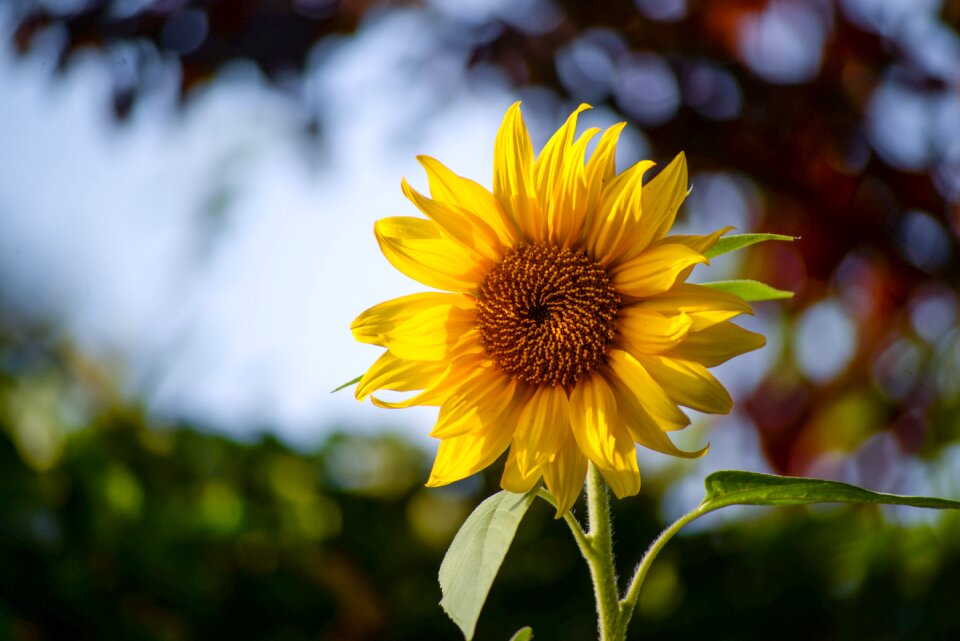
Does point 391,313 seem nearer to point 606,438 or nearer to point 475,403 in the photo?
point 475,403

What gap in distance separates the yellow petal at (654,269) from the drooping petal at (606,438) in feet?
0.28

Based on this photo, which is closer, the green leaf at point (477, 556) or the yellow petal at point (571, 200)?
the green leaf at point (477, 556)

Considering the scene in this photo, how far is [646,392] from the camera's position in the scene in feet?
2.31

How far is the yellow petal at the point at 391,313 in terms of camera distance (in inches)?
29.3

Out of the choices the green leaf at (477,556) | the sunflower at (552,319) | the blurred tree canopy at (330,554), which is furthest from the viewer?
the blurred tree canopy at (330,554)

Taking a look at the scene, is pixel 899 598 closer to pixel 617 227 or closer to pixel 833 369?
pixel 833 369

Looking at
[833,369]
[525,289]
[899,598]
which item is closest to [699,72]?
[833,369]

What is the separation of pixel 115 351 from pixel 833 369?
6.31ft

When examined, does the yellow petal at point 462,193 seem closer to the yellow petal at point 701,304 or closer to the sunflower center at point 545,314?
the sunflower center at point 545,314

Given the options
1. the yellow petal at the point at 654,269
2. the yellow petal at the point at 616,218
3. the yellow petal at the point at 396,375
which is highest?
the yellow petal at the point at 616,218

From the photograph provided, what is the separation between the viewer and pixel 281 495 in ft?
6.31

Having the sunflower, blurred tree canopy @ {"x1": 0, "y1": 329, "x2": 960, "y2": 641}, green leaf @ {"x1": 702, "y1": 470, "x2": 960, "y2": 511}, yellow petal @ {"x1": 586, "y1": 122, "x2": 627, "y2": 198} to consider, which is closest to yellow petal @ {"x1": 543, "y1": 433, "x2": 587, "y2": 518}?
the sunflower

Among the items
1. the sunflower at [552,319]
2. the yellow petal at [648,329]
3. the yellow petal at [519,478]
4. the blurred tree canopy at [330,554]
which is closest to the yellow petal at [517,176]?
the sunflower at [552,319]

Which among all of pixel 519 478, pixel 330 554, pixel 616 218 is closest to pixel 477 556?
pixel 519 478
